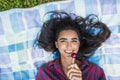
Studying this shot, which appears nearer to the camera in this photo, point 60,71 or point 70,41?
point 70,41

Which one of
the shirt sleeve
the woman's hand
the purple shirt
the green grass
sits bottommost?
the shirt sleeve

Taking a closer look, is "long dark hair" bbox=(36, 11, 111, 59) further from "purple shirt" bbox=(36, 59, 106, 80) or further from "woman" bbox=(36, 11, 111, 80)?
"purple shirt" bbox=(36, 59, 106, 80)

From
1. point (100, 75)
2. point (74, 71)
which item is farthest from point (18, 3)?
point (74, 71)

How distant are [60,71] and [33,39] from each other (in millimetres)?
410

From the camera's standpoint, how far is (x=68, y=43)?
2.49 meters

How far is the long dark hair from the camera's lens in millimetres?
2777

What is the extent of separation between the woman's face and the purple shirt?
138 mm

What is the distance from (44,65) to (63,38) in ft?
1.10

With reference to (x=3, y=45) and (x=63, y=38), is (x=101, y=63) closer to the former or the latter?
(x=63, y=38)

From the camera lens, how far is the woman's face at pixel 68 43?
8.09 ft

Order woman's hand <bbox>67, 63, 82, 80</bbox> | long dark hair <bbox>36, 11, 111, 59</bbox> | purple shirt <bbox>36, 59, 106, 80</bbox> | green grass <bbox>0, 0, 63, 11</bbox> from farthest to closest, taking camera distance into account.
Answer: green grass <bbox>0, 0, 63, 11</bbox> → long dark hair <bbox>36, 11, 111, 59</bbox> → purple shirt <bbox>36, 59, 106, 80</bbox> → woman's hand <bbox>67, 63, 82, 80</bbox>

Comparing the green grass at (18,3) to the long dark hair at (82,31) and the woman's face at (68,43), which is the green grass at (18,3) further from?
the woman's face at (68,43)

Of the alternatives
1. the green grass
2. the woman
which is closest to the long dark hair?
the woman

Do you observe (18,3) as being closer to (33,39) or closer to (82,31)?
(33,39)
